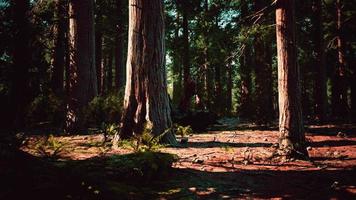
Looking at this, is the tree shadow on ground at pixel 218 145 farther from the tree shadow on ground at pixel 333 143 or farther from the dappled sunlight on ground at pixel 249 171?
the tree shadow on ground at pixel 333 143

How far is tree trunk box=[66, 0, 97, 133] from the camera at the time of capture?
36.9 ft

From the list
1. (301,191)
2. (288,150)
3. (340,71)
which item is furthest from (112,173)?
(340,71)

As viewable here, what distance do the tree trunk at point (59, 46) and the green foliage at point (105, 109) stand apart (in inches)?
81.1

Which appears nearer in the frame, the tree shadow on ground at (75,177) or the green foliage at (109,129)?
the tree shadow on ground at (75,177)

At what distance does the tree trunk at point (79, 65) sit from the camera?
36.9ft

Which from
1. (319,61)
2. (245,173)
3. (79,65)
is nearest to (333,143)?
(245,173)

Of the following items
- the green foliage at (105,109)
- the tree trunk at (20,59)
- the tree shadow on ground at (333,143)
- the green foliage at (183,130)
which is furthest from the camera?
the green foliage at (105,109)

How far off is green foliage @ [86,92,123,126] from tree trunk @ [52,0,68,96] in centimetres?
206

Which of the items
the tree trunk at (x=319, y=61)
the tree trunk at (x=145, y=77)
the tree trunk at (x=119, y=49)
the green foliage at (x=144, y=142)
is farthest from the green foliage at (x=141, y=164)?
→ the tree trunk at (x=119, y=49)

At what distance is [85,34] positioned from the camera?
1145 centimetres

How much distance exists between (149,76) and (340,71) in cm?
1553

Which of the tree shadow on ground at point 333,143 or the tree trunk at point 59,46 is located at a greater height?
the tree trunk at point 59,46

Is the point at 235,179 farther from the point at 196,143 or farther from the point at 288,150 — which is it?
the point at 196,143

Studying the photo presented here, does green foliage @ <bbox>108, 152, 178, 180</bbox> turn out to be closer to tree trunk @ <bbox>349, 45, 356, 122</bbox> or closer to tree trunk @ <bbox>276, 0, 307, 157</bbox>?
tree trunk @ <bbox>276, 0, 307, 157</bbox>
